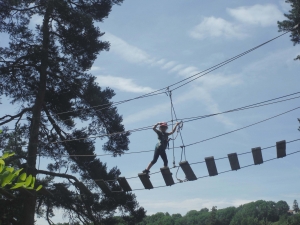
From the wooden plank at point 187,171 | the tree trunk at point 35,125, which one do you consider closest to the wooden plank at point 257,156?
the wooden plank at point 187,171

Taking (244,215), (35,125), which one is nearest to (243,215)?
(244,215)

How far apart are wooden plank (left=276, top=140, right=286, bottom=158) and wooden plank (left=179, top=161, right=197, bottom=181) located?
2.01m

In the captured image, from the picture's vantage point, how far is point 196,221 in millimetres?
88188

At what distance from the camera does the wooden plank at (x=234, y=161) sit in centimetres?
1005

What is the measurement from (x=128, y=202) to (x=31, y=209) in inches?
126

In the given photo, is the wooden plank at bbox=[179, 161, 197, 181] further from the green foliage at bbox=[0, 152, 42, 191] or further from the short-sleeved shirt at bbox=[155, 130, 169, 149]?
the green foliage at bbox=[0, 152, 42, 191]

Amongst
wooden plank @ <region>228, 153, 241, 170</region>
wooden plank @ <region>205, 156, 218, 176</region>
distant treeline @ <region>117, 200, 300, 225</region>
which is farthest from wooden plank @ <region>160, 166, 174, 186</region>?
distant treeline @ <region>117, 200, 300, 225</region>

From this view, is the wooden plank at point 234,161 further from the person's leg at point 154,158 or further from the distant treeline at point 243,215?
the distant treeline at point 243,215

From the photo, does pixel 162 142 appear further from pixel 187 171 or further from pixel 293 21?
pixel 293 21

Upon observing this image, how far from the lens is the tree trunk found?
13.6m

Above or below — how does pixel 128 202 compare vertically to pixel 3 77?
below

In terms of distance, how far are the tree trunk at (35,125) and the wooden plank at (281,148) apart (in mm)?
7490

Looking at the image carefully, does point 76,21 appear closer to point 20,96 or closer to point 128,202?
point 20,96

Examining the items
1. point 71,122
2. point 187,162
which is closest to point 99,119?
point 71,122
